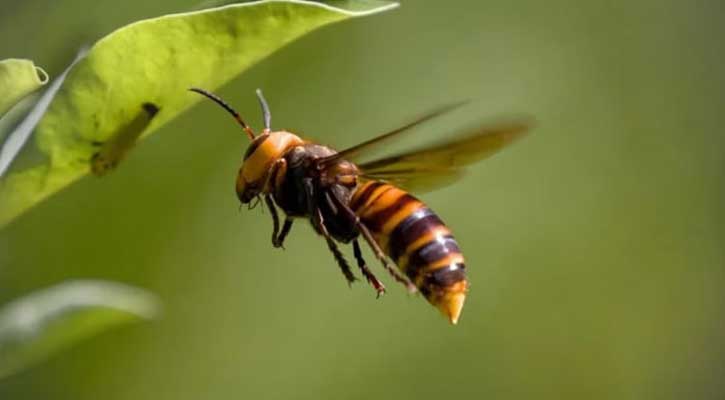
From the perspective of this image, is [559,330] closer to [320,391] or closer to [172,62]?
[320,391]

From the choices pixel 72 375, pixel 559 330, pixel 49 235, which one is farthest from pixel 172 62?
pixel 559 330

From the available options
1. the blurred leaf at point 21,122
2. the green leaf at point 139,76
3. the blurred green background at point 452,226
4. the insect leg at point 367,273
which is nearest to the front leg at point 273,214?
the insect leg at point 367,273

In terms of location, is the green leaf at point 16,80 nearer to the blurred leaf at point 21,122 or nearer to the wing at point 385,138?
the blurred leaf at point 21,122

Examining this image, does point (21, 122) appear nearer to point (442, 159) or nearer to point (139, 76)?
point (139, 76)

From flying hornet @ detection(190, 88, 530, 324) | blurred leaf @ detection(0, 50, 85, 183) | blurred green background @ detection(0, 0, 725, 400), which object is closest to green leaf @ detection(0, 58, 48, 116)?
blurred leaf @ detection(0, 50, 85, 183)

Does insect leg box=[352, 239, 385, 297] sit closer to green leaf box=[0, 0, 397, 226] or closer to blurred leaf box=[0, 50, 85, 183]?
green leaf box=[0, 0, 397, 226]
